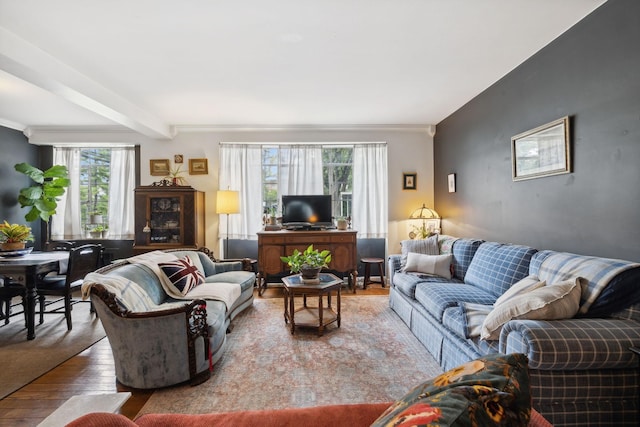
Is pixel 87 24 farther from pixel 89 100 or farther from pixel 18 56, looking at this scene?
pixel 89 100

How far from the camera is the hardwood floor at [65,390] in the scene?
194 centimetres

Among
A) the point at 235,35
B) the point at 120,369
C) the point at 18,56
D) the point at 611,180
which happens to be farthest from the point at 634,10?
the point at 18,56

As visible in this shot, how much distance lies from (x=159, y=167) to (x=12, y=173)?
7.02 ft

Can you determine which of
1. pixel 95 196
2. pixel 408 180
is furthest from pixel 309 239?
pixel 95 196

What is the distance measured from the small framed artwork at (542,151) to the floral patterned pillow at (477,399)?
8.15 feet

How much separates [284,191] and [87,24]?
3288mm

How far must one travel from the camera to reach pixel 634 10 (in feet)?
6.49

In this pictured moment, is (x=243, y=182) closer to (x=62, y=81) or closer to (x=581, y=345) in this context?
(x=62, y=81)

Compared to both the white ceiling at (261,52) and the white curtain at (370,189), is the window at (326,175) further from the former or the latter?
the white ceiling at (261,52)

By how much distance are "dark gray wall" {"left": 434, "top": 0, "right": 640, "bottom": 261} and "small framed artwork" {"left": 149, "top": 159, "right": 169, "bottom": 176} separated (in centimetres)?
476

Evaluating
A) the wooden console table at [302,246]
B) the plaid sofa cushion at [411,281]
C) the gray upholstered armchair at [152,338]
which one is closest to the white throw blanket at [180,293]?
the gray upholstered armchair at [152,338]

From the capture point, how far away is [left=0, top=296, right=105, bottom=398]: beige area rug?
2.38 m

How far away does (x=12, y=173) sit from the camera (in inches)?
189

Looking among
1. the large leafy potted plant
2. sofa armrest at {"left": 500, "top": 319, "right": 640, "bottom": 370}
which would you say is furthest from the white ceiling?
sofa armrest at {"left": 500, "top": 319, "right": 640, "bottom": 370}
